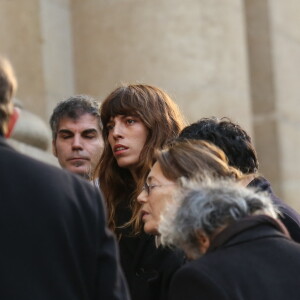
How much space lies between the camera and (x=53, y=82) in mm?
8406

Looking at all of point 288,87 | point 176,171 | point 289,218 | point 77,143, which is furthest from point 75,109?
point 288,87

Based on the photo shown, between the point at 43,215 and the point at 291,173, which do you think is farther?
the point at 291,173

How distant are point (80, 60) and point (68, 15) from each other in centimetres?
45

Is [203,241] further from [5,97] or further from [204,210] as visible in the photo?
[5,97]

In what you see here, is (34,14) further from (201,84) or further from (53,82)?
(201,84)

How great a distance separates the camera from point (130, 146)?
4883mm

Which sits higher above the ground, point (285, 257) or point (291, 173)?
point (285, 257)

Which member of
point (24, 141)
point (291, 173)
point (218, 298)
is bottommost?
point (291, 173)

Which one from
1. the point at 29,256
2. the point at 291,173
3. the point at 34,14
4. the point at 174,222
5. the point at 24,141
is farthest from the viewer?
the point at 291,173

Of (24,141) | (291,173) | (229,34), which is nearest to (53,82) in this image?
(24,141)

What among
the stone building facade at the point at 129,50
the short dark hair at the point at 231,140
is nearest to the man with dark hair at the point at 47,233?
the short dark hair at the point at 231,140

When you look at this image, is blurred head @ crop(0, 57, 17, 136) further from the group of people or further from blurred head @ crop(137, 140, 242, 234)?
blurred head @ crop(137, 140, 242, 234)

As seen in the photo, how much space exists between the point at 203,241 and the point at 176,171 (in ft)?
1.48

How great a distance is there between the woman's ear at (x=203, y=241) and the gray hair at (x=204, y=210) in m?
0.01
